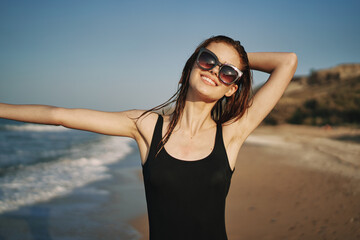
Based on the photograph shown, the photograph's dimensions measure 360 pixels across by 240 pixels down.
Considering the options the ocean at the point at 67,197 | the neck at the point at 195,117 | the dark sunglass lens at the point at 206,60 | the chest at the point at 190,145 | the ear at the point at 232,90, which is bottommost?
the ocean at the point at 67,197

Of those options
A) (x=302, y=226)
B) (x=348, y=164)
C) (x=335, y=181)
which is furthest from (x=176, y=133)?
(x=348, y=164)

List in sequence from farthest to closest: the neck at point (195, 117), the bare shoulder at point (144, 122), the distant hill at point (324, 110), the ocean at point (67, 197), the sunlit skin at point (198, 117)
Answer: the distant hill at point (324, 110), the ocean at point (67, 197), the neck at point (195, 117), the bare shoulder at point (144, 122), the sunlit skin at point (198, 117)

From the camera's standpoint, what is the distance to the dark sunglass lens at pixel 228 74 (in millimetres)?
1955

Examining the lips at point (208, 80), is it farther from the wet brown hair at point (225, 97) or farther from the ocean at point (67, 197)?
the ocean at point (67, 197)

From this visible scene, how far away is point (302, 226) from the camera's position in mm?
6234

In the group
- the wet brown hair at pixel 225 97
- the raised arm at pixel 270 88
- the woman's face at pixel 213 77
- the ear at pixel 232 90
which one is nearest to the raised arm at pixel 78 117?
the wet brown hair at pixel 225 97

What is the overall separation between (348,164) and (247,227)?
8609 millimetres

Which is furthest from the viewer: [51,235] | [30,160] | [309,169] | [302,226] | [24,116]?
[30,160]

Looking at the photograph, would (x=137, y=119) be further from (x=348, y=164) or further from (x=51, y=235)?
(x=348, y=164)

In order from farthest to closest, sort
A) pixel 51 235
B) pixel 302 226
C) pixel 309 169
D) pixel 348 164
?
pixel 348 164 < pixel 309 169 < pixel 302 226 < pixel 51 235

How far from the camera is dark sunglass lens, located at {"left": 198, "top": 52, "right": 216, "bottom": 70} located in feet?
6.41

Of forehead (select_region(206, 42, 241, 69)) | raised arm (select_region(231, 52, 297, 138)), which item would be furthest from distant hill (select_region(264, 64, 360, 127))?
forehead (select_region(206, 42, 241, 69))

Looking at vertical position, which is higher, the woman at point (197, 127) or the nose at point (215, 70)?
the nose at point (215, 70)

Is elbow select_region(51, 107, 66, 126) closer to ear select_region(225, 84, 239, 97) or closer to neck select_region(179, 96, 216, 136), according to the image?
neck select_region(179, 96, 216, 136)
